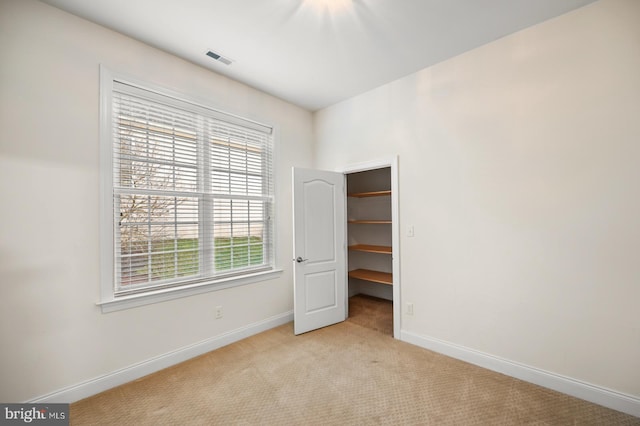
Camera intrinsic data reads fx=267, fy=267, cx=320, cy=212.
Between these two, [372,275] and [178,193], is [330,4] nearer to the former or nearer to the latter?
[178,193]

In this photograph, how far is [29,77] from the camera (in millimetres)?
1829

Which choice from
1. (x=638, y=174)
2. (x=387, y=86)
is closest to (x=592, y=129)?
(x=638, y=174)

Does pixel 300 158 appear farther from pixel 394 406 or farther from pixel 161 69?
pixel 394 406

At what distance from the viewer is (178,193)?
2535 millimetres

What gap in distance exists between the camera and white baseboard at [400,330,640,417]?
1.82 m

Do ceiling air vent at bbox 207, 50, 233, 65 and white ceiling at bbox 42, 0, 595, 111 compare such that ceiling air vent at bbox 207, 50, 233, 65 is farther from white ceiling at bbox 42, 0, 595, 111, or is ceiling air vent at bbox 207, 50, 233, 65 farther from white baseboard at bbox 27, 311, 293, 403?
white baseboard at bbox 27, 311, 293, 403

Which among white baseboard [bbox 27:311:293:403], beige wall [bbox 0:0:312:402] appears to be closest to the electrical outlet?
white baseboard [bbox 27:311:293:403]

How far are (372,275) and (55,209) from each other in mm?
3529

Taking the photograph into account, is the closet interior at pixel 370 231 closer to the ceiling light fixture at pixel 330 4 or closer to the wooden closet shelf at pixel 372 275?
the wooden closet shelf at pixel 372 275

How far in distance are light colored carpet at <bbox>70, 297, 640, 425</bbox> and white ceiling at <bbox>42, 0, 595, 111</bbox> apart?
284 cm

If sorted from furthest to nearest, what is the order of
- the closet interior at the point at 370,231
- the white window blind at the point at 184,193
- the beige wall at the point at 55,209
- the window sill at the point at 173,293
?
the closet interior at the point at 370,231 → the white window blind at the point at 184,193 → the window sill at the point at 173,293 → the beige wall at the point at 55,209

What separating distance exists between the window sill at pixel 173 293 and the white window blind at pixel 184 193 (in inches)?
2.6

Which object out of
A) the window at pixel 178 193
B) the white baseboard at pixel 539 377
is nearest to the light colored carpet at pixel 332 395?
the white baseboard at pixel 539 377

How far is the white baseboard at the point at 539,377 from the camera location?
1.82m
